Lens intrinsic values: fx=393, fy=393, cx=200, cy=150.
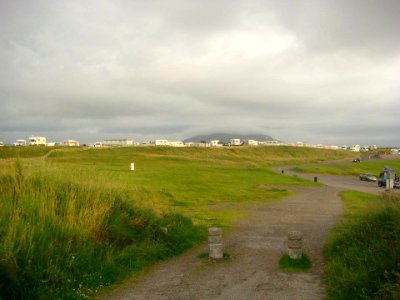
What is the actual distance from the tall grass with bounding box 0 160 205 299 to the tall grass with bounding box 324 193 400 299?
4619 mm

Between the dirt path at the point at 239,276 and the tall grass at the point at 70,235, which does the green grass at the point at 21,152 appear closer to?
the tall grass at the point at 70,235

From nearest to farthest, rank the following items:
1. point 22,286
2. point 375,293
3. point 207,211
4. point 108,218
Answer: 1. point 375,293
2. point 22,286
3. point 108,218
4. point 207,211

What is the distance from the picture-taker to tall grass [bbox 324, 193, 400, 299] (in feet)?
23.0

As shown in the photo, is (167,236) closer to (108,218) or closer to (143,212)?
(143,212)

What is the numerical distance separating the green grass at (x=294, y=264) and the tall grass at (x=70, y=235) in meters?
3.23

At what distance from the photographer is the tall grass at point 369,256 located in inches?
276

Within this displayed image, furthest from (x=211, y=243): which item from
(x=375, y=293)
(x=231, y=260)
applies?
(x=375, y=293)

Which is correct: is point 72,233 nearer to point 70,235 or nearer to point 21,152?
point 70,235

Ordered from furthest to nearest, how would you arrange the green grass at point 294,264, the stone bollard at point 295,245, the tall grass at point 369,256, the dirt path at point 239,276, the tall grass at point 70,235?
1. the stone bollard at point 295,245
2. the green grass at point 294,264
3. the dirt path at point 239,276
4. the tall grass at point 70,235
5. the tall grass at point 369,256

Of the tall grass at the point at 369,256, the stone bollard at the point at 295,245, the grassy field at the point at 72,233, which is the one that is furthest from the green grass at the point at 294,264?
the grassy field at the point at 72,233

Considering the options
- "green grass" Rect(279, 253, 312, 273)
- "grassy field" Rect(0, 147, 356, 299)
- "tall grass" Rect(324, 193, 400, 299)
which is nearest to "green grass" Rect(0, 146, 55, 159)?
"grassy field" Rect(0, 147, 356, 299)

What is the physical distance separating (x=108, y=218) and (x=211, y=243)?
115 inches

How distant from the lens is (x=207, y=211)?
21.0 metres

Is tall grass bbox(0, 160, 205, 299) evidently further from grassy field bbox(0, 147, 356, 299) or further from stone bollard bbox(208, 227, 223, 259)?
stone bollard bbox(208, 227, 223, 259)
